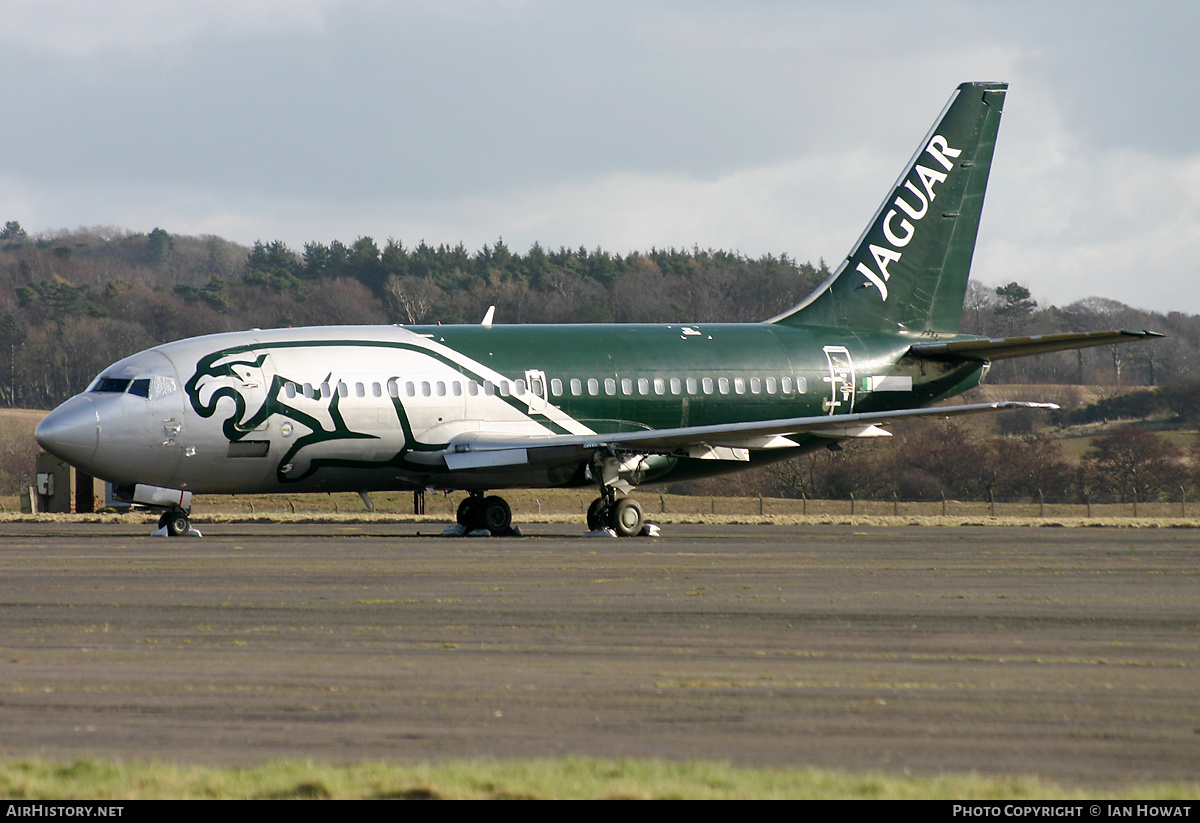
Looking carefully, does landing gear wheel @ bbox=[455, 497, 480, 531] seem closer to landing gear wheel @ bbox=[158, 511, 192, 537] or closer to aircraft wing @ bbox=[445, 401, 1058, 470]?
aircraft wing @ bbox=[445, 401, 1058, 470]

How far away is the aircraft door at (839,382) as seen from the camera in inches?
1431

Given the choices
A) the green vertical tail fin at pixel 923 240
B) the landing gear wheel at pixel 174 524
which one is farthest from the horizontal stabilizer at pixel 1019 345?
the landing gear wheel at pixel 174 524

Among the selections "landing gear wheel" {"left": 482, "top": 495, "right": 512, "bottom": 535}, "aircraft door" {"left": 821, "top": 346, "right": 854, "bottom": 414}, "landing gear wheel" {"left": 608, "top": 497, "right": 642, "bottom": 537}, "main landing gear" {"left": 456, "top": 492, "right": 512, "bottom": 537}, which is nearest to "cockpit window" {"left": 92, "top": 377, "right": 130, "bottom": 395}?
"main landing gear" {"left": 456, "top": 492, "right": 512, "bottom": 537}

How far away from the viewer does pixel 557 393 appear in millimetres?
33188

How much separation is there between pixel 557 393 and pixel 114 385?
374 inches

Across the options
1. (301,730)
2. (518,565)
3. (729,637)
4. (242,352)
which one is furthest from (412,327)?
(301,730)

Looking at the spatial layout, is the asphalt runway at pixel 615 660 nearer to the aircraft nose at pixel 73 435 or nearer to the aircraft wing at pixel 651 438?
the aircraft nose at pixel 73 435

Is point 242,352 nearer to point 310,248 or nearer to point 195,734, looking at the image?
point 195,734

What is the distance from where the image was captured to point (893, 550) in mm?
26703

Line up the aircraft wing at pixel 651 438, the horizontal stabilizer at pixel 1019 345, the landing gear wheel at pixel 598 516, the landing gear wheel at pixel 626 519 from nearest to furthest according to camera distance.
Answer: the aircraft wing at pixel 651 438 → the landing gear wheel at pixel 626 519 → the landing gear wheel at pixel 598 516 → the horizontal stabilizer at pixel 1019 345

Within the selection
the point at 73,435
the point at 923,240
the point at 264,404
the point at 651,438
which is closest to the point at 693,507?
the point at 923,240

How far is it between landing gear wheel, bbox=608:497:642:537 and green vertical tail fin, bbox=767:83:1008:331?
28.9 ft

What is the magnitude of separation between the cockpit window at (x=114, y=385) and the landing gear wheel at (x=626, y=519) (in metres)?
10.5
